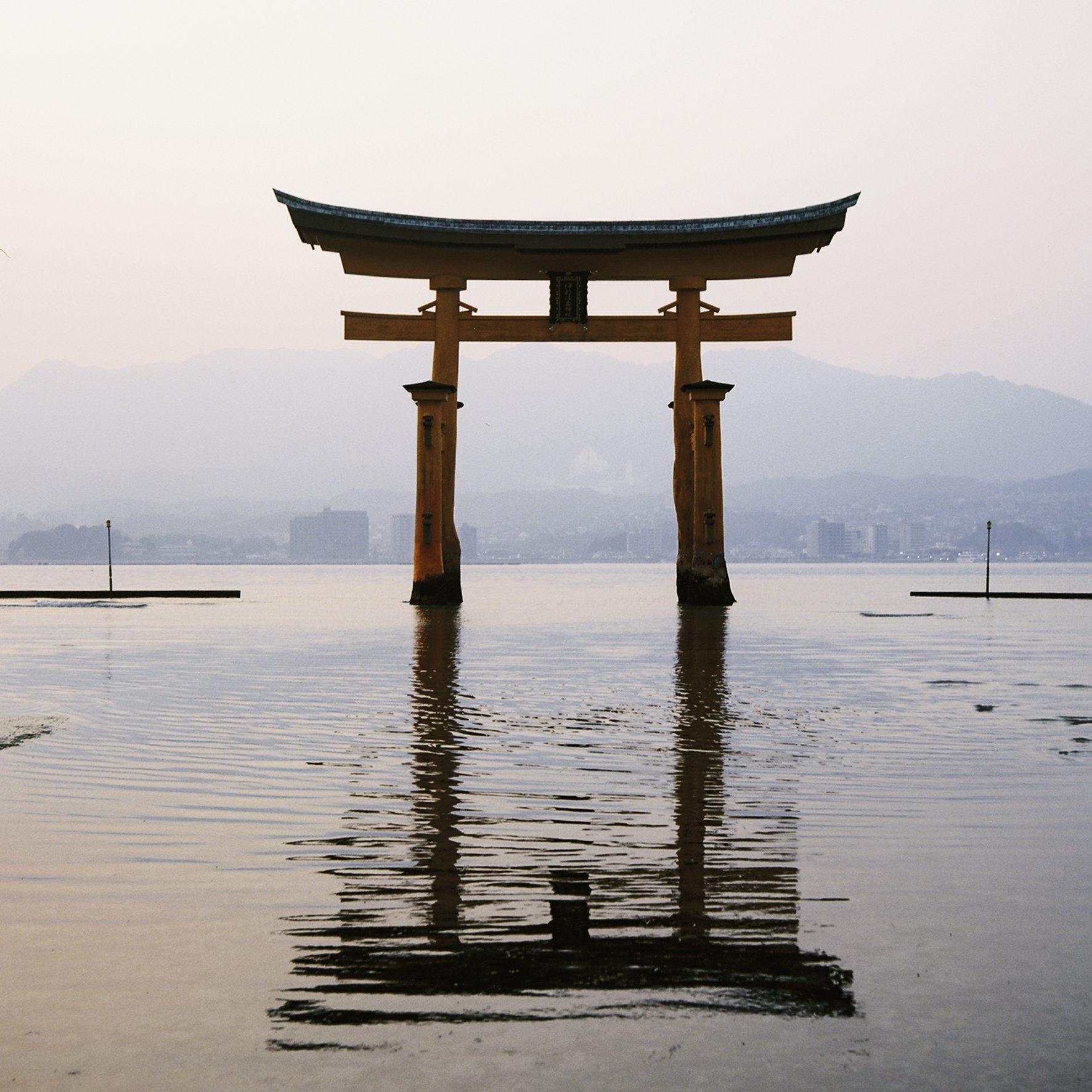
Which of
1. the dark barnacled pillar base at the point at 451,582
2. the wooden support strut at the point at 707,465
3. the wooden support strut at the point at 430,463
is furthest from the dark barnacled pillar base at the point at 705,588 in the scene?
the wooden support strut at the point at 430,463

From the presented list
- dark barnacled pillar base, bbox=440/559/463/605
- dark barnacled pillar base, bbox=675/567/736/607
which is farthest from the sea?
dark barnacled pillar base, bbox=675/567/736/607

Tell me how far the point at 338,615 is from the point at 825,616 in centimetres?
1339

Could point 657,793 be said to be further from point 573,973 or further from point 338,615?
point 338,615

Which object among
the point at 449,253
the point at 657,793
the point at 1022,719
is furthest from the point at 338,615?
the point at 657,793

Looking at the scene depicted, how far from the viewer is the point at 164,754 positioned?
883 cm

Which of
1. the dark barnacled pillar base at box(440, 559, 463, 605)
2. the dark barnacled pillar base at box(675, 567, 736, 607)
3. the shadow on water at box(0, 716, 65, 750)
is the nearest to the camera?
the shadow on water at box(0, 716, 65, 750)

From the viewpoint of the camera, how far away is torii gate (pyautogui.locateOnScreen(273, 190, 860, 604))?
98.5 feet

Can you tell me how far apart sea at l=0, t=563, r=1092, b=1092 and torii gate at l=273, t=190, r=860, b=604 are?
18098mm

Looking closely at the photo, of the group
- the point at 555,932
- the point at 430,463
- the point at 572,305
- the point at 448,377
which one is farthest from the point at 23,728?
the point at 572,305

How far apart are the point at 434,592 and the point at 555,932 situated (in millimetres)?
28241

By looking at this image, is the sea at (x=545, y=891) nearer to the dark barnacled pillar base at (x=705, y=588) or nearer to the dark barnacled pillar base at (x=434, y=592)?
the dark barnacled pillar base at (x=434, y=592)

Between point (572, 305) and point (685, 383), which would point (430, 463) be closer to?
point (572, 305)

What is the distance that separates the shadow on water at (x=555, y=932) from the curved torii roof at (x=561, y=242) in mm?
Answer: 24648

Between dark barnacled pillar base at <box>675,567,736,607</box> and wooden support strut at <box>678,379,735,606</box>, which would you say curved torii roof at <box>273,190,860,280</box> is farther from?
dark barnacled pillar base at <box>675,567,736,607</box>
